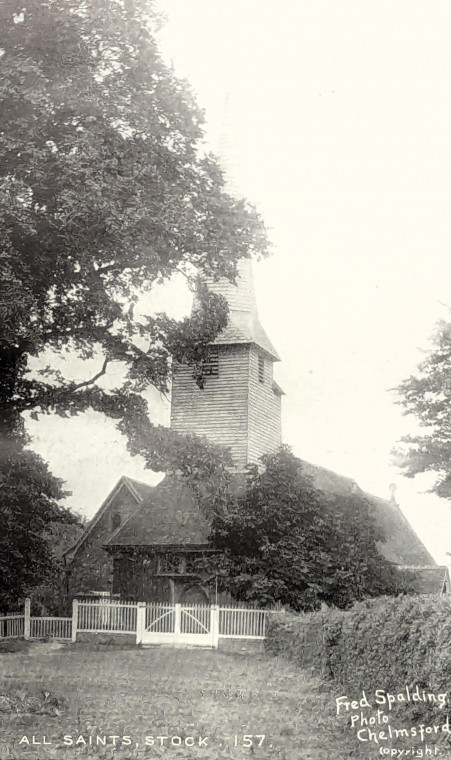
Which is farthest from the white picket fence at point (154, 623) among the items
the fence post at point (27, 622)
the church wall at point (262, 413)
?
the church wall at point (262, 413)

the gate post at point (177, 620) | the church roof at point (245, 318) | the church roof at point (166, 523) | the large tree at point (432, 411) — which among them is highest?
the church roof at point (245, 318)

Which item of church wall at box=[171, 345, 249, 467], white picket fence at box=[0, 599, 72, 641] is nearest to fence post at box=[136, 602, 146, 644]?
white picket fence at box=[0, 599, 72, 641]

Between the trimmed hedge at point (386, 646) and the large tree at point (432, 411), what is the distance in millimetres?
9248

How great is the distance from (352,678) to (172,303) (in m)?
8.58

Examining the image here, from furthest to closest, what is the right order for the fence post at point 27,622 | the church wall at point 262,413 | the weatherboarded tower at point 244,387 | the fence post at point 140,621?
the church wall at point 262,413, the weatherboarded tower at point 244,387, the fence post at point 27,622, the fence post at point 140,621

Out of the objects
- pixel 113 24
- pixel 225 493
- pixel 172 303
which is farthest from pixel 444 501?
pixel 113 24

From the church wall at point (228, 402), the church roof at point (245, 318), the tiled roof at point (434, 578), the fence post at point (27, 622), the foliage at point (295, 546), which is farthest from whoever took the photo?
the tiled roof at point (434, 578)

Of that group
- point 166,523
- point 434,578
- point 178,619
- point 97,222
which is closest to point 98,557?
point 166,523

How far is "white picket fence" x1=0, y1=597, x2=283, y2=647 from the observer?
26.2m

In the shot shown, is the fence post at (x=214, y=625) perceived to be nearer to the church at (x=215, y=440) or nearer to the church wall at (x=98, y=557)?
the church at (x=215, y=440)

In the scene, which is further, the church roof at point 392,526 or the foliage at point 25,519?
the church roof at point 392,526

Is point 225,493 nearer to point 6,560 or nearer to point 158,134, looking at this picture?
point 6,560

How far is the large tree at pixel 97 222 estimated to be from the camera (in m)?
14.7

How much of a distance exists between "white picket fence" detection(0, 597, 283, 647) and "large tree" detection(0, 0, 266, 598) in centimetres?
869
